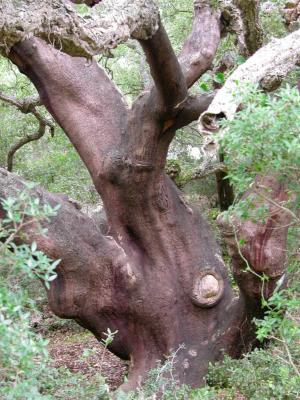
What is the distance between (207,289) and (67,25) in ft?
12.0

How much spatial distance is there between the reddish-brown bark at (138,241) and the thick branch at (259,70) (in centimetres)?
139

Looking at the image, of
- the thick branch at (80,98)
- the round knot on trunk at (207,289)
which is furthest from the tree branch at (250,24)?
the round knot on trunk at (207,289)

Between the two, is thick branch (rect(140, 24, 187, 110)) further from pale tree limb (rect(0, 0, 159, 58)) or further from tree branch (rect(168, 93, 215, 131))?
pale tree limb (rect(0, 0, 159, 58))

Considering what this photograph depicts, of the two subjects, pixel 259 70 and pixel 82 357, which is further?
pixel 82 357

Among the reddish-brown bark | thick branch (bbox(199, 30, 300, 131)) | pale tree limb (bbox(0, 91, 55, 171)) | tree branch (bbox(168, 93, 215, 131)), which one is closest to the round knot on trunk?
the reddish-brown bark

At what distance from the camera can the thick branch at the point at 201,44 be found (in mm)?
6471

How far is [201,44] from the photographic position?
653 centimetres

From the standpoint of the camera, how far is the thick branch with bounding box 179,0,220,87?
647 cm

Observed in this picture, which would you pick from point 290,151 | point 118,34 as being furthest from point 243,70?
point 290,151

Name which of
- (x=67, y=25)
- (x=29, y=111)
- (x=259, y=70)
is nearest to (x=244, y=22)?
(x=259, y=70)

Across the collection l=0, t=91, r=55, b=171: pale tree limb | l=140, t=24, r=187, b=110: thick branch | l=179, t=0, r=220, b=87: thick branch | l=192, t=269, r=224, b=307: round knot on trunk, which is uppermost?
l=179, t=0, r=220, b=87: thick branch

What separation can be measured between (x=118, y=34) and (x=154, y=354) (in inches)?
147

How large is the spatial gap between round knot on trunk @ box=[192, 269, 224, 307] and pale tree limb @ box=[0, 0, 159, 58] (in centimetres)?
310

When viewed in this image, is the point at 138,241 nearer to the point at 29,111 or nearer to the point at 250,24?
the point at 250,24
